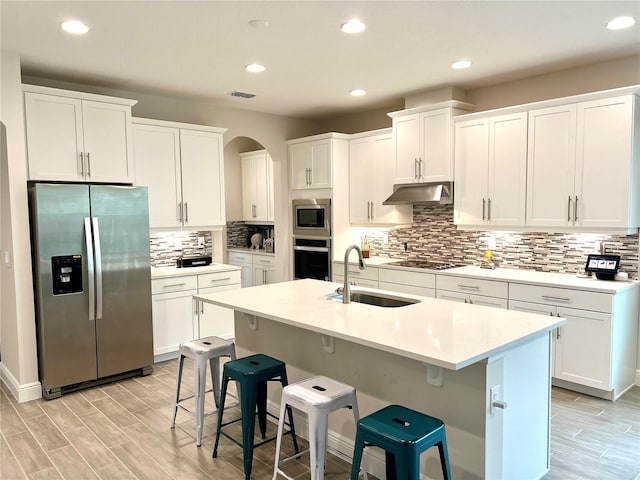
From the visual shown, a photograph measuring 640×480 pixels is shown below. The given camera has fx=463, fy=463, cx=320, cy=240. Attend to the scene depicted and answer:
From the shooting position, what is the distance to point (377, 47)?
3.49 m

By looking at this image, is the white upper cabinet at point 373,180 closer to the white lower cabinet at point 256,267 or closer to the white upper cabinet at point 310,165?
the white upper cabinet at point 310,165

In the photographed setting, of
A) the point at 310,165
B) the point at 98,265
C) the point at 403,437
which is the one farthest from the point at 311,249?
the point at 403,437

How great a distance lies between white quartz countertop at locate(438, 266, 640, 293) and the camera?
11.6 feet

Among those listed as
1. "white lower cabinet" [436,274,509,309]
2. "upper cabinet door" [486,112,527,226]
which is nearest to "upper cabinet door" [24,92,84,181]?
"white lower cabinet" [436,274,509,309]

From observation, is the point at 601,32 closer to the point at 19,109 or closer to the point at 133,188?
the point at 133,188

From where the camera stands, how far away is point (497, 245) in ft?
15.4

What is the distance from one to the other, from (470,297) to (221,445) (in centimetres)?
250

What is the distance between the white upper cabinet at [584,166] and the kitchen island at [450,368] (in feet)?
5.57

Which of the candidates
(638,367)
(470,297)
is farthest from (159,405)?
(638,367)

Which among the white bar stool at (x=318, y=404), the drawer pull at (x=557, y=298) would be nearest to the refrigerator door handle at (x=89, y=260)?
the white bar stool at (x=318, y=404)

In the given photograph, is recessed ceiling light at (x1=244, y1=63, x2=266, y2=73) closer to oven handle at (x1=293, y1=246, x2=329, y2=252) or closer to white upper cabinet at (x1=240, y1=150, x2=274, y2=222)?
oven handle at (x1=293, y1=246, x2=329, y2=252)

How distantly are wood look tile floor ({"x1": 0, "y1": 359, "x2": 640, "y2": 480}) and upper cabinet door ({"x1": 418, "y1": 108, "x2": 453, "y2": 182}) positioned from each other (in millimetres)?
2272

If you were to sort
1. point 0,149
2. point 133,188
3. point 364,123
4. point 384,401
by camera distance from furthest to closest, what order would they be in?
point 364,123 → point 133,188 → point 0,149 → point 384,401

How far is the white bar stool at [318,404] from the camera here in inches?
85.8
